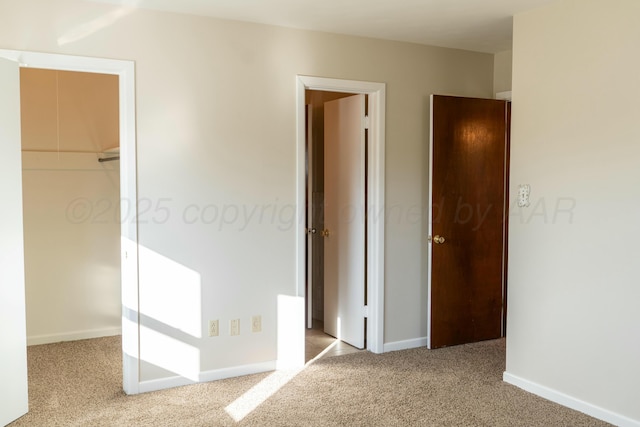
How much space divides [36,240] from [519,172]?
12.5 ft

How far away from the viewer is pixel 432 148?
14.9 ft

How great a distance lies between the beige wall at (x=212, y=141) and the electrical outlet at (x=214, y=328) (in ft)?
0.10

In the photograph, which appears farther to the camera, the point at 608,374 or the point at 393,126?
the point at 393,126

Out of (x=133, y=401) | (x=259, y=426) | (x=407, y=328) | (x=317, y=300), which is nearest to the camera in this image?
(x=259, y=426)

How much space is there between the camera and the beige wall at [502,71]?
16.1 feet

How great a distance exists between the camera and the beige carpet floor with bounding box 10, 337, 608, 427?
10.9 ft

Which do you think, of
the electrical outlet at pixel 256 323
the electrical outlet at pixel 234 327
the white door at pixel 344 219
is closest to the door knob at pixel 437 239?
the white door at pixel 344 219

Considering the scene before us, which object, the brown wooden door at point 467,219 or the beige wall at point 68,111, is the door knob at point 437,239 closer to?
the brown wooden door at point 467,219

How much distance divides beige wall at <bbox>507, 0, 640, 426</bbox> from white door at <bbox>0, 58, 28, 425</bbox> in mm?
3073

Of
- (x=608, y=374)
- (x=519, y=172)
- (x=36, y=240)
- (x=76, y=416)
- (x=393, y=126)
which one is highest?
(x=393, y=126)

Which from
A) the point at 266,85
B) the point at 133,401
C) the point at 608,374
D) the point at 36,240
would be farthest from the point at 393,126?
the point at 36,240

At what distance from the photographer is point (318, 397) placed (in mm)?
3674

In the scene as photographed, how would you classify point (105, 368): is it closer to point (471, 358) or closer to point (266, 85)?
point (266, 85)

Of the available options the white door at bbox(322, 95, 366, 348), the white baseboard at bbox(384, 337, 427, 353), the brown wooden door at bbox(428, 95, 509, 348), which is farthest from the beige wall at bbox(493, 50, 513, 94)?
the white baseboard at bbox(384, 337, 427, 353)
